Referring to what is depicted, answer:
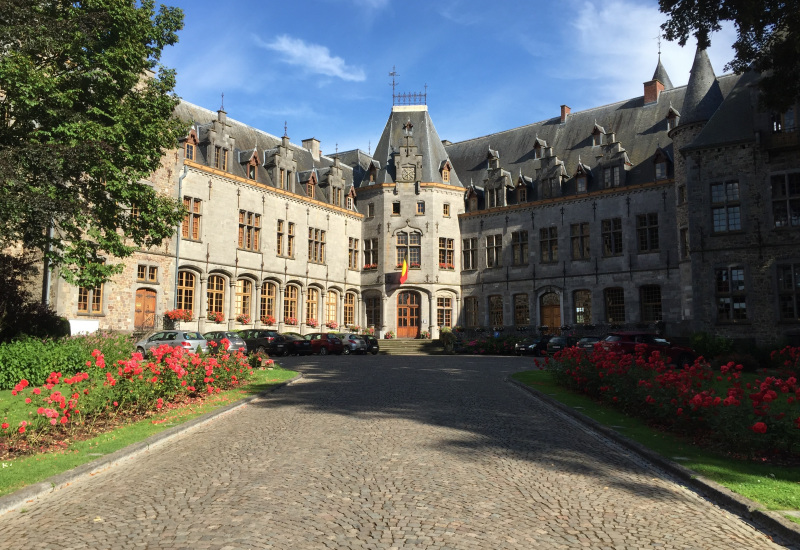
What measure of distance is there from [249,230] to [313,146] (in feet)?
35.8

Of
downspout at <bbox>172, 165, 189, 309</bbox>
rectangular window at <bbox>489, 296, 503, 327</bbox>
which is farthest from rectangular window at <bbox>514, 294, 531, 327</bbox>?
downspout at <bbox>172, 165, 189, 309</bbox>

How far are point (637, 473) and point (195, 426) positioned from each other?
6.97 meters

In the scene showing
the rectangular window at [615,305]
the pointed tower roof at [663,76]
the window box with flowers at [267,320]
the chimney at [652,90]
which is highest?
the pointed tower roof at [663,76]

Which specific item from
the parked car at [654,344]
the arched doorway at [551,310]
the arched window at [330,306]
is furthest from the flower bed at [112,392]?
the arched doorway at [551,310]

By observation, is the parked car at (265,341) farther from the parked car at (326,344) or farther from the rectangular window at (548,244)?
the rectangular window at (548,244)

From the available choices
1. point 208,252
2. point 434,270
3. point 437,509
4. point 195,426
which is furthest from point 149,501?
point 434,270

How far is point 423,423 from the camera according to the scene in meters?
10.6

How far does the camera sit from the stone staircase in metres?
36.8

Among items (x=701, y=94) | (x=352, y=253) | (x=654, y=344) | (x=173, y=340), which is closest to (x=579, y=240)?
(x=701, y=94)

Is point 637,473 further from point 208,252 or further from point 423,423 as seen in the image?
point 208,252

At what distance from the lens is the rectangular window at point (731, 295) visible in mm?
25594

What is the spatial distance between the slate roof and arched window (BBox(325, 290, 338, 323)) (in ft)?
42.3

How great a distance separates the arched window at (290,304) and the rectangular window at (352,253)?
5.28 metres

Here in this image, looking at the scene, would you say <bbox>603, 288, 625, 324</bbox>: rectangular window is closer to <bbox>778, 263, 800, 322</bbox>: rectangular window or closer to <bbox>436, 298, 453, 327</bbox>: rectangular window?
<bbox>436, 298, 453, 327</bbox>: rectangular window
